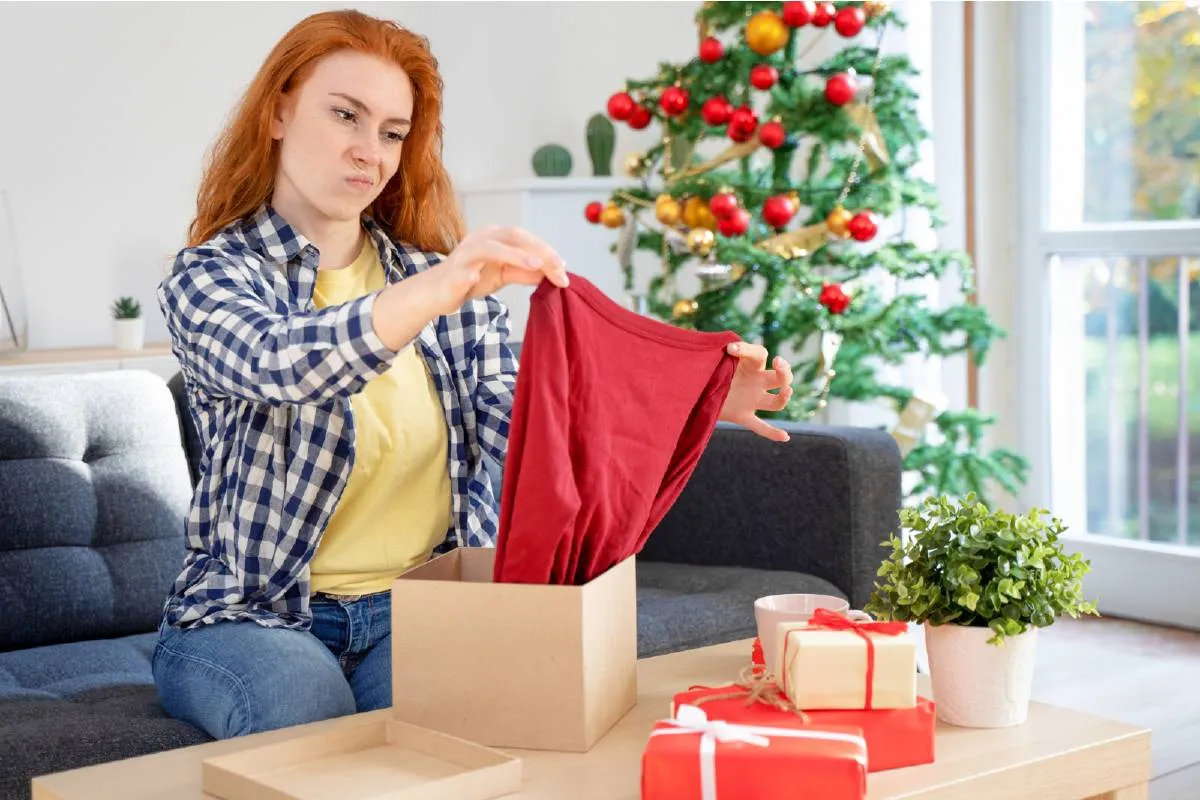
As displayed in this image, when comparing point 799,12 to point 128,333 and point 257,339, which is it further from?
point 257,339

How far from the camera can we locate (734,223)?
314cm

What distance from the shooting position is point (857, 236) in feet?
10.4

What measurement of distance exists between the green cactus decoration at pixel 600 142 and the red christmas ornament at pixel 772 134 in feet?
5.02

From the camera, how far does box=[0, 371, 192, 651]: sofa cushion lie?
2.08 m

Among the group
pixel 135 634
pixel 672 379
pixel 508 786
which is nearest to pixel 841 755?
pixel 508 786

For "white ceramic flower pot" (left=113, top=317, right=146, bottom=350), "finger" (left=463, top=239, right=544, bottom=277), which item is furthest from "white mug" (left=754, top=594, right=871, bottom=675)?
"white ceramic flower pot" (left=113, top=317, right=146, bottom=350)

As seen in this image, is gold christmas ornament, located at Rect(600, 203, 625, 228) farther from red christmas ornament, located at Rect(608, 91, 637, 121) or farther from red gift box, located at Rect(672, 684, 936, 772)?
red gift box, located at Rect(672, 684, 936, 772)

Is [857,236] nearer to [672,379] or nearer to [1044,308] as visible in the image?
[1044,308]

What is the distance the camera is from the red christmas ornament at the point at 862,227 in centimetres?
316

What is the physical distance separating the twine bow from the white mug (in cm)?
5

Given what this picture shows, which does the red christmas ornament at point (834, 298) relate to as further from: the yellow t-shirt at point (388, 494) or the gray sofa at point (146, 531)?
the yellow t-shirt at point (388, 494)

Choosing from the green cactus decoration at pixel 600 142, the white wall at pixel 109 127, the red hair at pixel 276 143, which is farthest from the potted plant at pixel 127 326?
the red hair at pixel 276 143

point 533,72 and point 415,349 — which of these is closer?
point 415,349

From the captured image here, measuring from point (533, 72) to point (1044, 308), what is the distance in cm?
191
